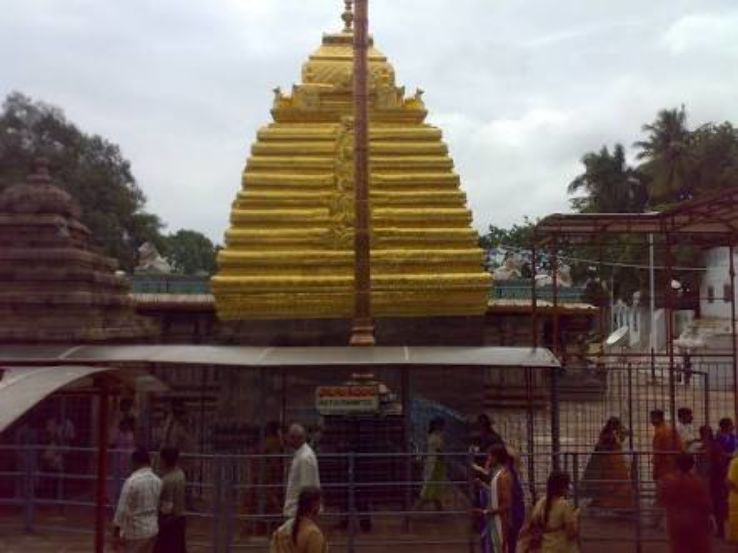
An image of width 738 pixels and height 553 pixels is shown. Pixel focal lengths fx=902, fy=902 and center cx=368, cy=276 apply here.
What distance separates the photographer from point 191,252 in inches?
2766

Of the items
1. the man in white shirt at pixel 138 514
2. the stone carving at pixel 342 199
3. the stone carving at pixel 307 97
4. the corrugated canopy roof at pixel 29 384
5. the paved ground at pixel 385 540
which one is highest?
the stone carving at pixel 307 97

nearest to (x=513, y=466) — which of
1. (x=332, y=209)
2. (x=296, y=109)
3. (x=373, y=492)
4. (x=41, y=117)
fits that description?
(x=373, y=492)

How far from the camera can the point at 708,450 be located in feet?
29.9

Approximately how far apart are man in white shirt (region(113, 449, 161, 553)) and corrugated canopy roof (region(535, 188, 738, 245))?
5.88 meters

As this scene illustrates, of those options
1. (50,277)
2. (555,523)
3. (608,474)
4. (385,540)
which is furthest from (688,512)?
(50,277)

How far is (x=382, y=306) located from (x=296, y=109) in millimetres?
3817

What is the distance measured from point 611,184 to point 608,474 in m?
43.7

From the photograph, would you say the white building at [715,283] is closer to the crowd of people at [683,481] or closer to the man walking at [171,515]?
the crowd of people at [683,481]

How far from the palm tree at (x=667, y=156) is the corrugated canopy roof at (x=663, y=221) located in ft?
119

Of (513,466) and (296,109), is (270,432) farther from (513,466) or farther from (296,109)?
(296,109)

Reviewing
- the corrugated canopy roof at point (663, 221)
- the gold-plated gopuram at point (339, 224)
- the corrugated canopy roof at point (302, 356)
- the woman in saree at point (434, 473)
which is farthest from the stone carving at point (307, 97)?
the woman in saree at point (434, 473)

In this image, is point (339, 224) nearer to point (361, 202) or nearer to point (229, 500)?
point (361, 202)

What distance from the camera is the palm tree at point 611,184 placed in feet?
168

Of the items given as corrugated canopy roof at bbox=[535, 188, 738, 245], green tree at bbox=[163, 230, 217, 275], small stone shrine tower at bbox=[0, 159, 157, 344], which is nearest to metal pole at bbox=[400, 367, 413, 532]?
corrugated canopy roof at bbox=[535, 188, 738, 245]
